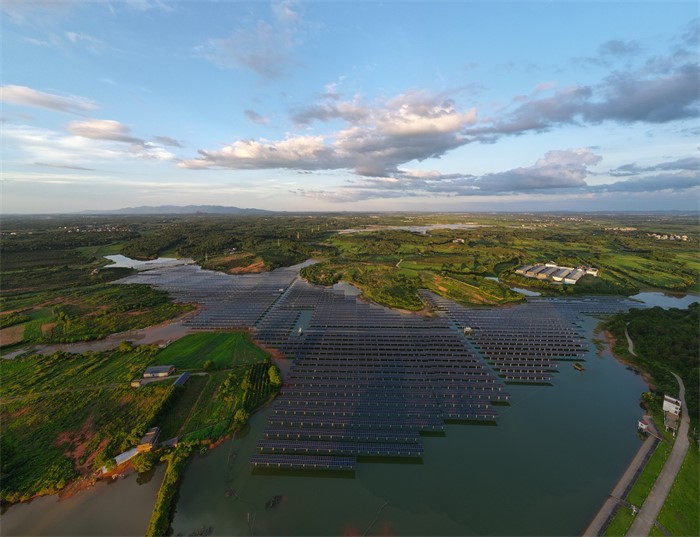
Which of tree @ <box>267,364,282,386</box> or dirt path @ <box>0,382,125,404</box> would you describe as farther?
tree @ <box>267,364,282,386</box>

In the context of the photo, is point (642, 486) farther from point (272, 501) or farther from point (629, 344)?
point (629, 344)

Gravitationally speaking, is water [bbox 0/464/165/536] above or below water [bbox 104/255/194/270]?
below

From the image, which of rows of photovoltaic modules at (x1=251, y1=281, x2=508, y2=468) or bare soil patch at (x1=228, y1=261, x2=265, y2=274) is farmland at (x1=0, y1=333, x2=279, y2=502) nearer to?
rows of photovoltaic modules at (x1=251, y1=281, x2=508, y2=468)

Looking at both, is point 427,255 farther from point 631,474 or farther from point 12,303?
point 12,303

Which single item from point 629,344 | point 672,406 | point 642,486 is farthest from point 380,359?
point 629,344

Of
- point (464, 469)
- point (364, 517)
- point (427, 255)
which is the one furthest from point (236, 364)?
point (427, 255)

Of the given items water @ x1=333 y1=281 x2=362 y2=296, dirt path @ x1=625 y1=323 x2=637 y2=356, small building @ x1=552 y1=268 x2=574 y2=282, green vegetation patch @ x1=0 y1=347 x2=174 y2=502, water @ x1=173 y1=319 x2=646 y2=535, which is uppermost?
small building @ x1=552 y1=268 x2=574 y2=282

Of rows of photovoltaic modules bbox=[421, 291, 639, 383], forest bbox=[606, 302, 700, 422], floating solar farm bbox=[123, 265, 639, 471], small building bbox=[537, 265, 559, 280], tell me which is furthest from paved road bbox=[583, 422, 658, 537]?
small building bbox=[537, 265, 559, 280]
